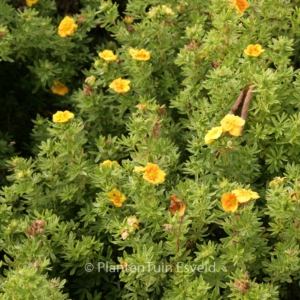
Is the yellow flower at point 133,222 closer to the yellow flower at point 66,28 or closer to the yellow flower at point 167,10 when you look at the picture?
the yellow flower at point 167,10

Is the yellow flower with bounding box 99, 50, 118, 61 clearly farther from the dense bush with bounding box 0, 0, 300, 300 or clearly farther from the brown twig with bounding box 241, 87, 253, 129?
the brown twig with bounding box 241, 87, 253, 129

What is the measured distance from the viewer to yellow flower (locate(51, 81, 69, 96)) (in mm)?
3857

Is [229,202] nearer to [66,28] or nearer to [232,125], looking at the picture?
[232,125]

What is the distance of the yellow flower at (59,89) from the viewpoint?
152 inches

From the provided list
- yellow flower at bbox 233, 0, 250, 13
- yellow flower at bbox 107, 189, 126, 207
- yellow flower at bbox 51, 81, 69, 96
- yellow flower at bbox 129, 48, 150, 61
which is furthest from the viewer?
yellow flower at bbox 51, 81, 69, 96

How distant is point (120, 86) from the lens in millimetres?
3361

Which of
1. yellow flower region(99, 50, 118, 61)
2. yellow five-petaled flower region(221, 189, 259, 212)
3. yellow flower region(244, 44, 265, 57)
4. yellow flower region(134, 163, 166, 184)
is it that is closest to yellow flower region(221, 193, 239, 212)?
yellow five-petaled flower region(221, 189, 259, 212)

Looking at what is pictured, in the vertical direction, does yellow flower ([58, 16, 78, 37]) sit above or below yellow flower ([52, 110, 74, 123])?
above

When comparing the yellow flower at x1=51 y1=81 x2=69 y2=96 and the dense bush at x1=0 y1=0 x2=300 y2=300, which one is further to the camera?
the yellow flower at x1=51 y1=81 x2=69 y2=96

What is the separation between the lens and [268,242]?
288cm

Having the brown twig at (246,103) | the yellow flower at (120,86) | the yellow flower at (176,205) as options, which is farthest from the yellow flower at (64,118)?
the brown twig at (246,103)

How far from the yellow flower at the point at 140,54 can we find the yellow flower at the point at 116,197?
85 cm

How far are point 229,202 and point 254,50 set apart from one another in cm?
87

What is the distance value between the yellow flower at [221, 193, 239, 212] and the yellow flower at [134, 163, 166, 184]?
11.4 inches
